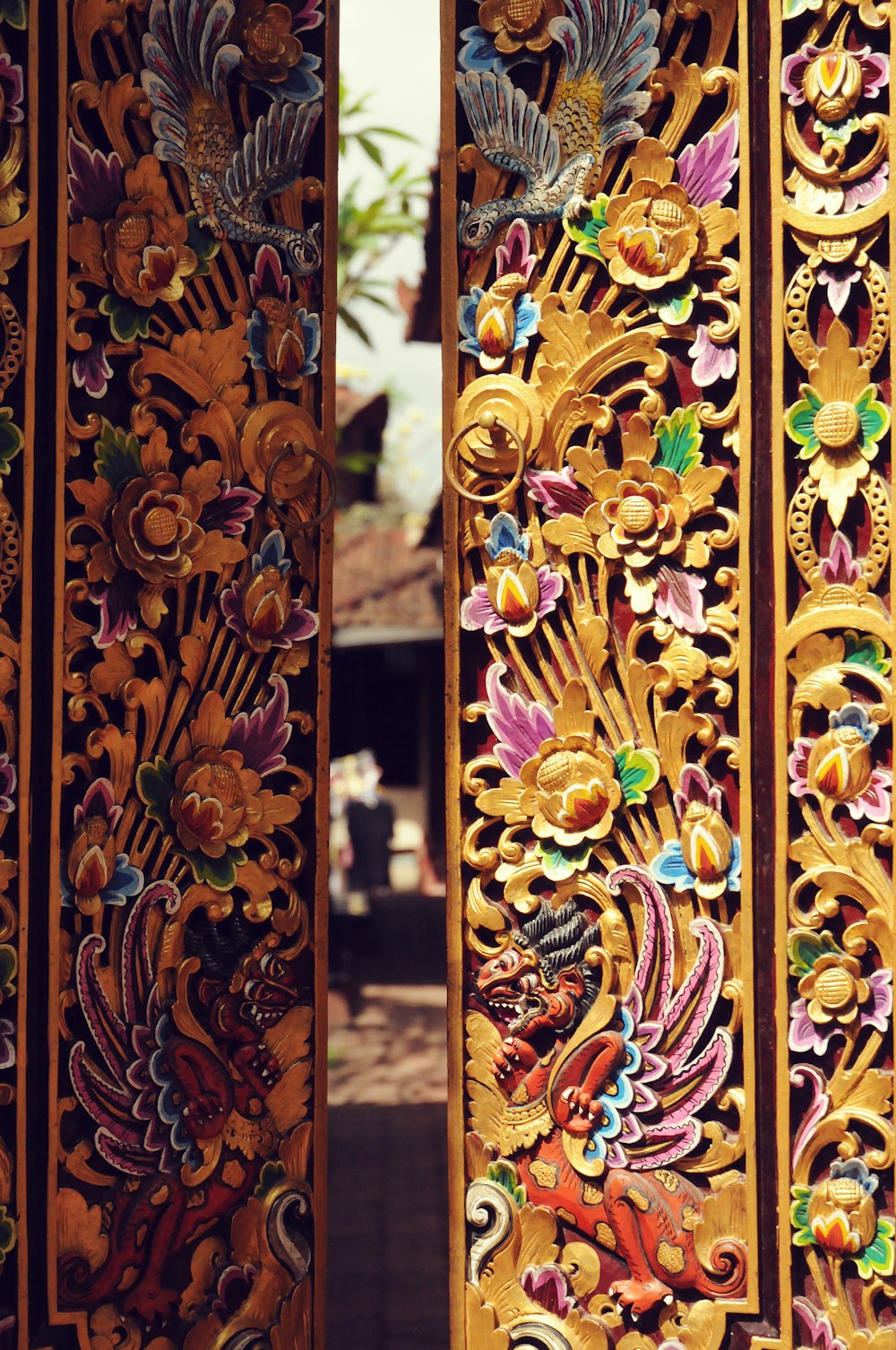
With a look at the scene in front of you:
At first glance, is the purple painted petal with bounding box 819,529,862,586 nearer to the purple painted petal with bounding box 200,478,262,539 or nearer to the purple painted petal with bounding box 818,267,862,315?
the purple painted petal with bounding box 818,267,862,315

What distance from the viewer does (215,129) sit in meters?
2.22

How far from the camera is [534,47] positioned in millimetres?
2217

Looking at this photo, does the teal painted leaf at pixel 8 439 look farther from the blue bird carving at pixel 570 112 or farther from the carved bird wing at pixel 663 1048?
the carved bird wing at pixel 663 1048

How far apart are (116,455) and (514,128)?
0.90 m

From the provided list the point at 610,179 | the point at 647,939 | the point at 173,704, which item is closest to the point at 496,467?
the point at 610,179

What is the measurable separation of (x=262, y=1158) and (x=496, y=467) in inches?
50.9

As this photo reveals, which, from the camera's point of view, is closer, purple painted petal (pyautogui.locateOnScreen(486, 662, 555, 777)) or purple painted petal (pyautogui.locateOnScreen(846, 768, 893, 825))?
purple painted petal (pyautogui.locateOnScreen(846, 768, 893, 825))

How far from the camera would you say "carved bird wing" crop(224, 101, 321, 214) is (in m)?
2.23

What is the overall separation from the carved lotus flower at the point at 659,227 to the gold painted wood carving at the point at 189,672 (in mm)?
543

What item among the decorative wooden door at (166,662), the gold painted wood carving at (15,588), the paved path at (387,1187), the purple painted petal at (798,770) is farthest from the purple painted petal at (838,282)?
the paved path at (387,1187)

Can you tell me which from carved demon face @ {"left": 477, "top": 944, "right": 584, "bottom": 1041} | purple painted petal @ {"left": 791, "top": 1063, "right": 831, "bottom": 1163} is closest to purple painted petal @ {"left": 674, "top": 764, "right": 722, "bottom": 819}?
carved demon face @ {"left": 477, "top": 944, "right": 584, "bottom": 1041}

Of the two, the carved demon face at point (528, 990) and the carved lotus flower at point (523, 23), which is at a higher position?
the carved lotus flower at point (523, 23)

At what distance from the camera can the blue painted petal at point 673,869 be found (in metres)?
2.18

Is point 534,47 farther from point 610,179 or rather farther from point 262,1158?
point 262,1158
